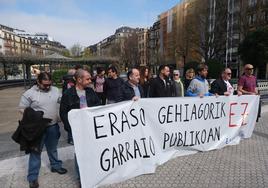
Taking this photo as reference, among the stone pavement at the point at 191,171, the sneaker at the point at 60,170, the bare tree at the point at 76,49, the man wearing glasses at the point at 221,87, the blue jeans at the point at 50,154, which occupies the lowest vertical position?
the stone pavement at the point at 191,171

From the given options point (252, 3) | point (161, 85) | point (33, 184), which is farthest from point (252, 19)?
point (33, 184)

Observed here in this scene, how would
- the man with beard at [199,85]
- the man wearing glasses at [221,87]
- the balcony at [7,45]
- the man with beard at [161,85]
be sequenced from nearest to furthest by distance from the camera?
1. the man with beard at [161,85]
2. the man with beard at [199,85]
3. the man wearing glasses at [221,87]
4. the balcony at [7,45]

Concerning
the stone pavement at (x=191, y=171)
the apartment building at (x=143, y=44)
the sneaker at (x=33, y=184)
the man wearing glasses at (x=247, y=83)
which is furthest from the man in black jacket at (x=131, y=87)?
the apartment building at (x=143, y=44)

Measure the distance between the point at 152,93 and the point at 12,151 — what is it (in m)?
3.14

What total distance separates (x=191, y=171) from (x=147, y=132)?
97 centimetres

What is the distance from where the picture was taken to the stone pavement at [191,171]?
382cm

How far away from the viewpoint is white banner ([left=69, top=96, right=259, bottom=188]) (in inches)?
139

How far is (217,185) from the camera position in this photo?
12.3 feet

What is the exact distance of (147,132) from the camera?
425 centimetres

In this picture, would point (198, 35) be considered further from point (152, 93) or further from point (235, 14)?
point (152, 93)

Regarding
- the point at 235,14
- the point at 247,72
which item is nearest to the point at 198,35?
the point at 235,14

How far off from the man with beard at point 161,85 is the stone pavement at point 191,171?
4.45ft

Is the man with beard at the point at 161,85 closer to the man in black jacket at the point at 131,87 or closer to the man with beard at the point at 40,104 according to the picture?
the man in black jacket at the point at 131,87

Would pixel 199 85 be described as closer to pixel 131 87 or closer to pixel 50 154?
pixel 131 87
